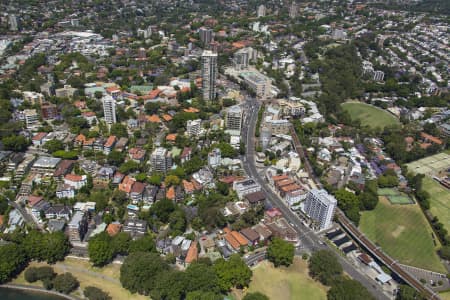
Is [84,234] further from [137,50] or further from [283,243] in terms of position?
[137,50]

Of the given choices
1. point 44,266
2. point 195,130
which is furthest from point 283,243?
point 195,130

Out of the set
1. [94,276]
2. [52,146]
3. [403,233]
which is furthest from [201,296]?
[52,146]

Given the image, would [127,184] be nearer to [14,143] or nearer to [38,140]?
[38,140]

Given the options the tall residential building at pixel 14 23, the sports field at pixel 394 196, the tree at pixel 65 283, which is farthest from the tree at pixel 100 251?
the tall residential building at pixel 14 23

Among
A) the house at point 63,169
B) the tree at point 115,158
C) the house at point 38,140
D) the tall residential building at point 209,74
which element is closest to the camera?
the house at point 63,169

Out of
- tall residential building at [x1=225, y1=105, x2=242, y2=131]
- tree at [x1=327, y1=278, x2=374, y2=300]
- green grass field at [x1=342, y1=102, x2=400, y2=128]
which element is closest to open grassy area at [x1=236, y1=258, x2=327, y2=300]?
tree at [x1=327, y1=278, x2=374, y2=300]

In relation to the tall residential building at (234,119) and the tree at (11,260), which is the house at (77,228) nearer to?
the tree at (11,260)
